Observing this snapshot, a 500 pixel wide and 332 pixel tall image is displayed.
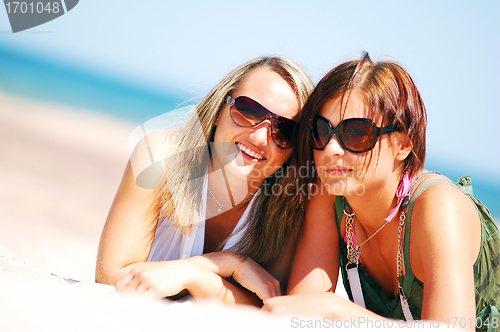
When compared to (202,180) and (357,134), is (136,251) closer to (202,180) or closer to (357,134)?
(202,180)

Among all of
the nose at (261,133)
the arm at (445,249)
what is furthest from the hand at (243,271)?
the arm at (445,249)

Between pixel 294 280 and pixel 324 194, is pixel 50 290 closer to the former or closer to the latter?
pixel 294 280

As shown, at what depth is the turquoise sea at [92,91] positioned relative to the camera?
62.5ft

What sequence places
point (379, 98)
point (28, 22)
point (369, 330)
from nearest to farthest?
point (369, 330), point (379, 98), point (28, 22)

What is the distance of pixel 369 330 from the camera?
170 centimetres

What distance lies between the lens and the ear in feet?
7.72

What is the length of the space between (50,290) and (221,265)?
131 cm

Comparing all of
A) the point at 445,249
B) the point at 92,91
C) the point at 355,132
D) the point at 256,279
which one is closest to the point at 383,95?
the point at 355,132

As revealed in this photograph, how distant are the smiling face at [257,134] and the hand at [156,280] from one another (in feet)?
2.67

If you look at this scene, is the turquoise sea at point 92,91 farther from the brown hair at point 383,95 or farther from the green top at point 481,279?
the brown hair at point 383,95

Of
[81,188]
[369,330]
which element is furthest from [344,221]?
[81,188]

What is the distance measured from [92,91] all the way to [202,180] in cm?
2354

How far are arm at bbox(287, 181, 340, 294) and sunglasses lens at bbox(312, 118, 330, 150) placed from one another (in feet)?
1.65
